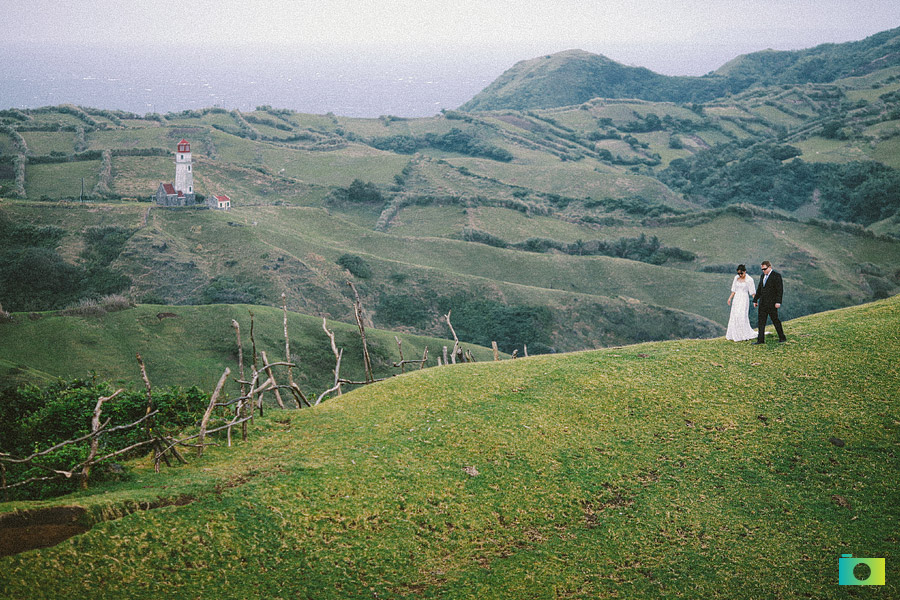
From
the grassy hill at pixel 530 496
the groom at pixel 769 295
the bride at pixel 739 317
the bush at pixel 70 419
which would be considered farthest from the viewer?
the bride at pixel 739 317

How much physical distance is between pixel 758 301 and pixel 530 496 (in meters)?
10.4

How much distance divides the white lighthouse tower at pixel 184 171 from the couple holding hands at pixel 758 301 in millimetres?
59435

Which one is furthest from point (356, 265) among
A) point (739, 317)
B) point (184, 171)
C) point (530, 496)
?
point (530, 496)

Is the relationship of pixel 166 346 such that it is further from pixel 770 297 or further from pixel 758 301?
pixel 770 297

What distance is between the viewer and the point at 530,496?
35.7ft

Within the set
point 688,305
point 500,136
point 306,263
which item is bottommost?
point 688,305

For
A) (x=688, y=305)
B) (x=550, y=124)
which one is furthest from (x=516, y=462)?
(x=550, y=124)

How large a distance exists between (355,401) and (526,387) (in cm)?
427

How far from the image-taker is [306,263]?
59.2 meters

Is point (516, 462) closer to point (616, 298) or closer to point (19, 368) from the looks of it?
point (19, 368)

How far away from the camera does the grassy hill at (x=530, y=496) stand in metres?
8.62

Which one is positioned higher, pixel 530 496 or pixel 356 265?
pixel 356 265

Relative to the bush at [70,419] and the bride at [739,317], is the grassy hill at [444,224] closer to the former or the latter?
the bush at [70,419]

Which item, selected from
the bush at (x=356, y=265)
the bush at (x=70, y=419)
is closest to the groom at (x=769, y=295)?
the bush at (x=70, y=419)
